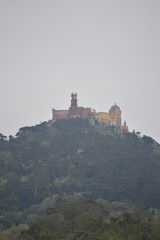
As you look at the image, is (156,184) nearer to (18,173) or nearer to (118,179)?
(118,179)

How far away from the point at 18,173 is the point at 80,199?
18180 mm

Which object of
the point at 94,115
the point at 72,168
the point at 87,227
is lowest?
the point at 87,227

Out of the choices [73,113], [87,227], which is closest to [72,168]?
[73,113]

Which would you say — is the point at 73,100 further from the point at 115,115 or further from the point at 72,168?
the point at 72,168

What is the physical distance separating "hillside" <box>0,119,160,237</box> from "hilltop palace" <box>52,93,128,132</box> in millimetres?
1805

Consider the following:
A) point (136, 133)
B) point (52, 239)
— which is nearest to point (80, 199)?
point (52, 239)

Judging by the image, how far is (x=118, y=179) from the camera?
9144 centimetres

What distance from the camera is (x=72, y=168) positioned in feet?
317

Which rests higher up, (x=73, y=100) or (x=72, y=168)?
(x=73, y=100)

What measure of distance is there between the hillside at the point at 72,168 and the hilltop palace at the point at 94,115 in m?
1.80

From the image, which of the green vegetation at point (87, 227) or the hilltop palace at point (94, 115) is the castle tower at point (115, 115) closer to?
the hilltop palace at point (94, 115)

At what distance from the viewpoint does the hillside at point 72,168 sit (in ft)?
279

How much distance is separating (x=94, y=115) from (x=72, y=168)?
23585mm

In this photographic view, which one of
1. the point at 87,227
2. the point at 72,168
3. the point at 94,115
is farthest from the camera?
the point at 94,115
